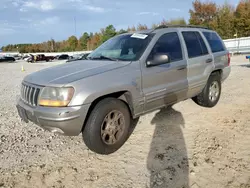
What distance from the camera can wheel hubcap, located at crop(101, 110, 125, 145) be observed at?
10.5 feet

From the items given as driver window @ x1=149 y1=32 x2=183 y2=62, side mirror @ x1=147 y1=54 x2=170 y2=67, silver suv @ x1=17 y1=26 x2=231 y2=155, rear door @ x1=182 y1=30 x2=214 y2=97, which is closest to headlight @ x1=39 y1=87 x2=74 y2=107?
silver suv @ x1=17 y1=26 x2=231 y2=155

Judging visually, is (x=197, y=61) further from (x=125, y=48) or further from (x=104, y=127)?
(x=104, y=127)

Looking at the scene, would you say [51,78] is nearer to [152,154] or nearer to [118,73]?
[118,73]

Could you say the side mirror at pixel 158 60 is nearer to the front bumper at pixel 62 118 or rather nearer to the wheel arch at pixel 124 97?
the wheel arch at pixel 124 97

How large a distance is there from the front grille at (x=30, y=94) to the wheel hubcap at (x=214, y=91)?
12.8ft

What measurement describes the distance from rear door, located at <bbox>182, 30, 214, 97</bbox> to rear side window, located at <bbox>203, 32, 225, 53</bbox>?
266mm

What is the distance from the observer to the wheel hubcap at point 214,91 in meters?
5.19

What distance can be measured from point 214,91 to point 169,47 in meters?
2.02

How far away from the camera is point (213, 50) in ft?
16.8

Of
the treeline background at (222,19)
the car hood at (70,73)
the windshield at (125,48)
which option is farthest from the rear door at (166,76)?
the treeline background at (222,19)

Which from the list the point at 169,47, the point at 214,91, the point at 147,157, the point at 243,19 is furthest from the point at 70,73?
the point at 243,19

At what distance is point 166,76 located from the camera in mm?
3850

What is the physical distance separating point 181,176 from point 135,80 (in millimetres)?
1529

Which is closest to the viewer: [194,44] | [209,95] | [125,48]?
[125,48]
